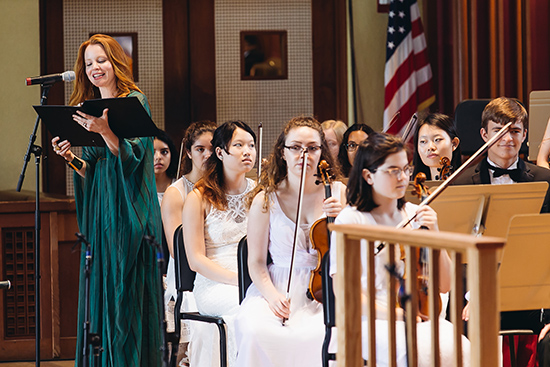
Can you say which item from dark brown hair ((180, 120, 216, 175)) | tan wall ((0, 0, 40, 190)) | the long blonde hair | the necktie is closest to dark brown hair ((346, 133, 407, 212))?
the necktie

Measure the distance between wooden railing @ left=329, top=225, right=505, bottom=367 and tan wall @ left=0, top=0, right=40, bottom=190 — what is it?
12.1 feet

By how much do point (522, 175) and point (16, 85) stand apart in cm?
353

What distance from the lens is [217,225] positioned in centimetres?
323

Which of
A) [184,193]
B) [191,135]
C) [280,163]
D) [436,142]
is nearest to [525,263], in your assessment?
[280,163]

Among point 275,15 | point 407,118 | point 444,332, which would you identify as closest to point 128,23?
point 275,15

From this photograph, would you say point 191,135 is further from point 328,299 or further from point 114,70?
point 328,299

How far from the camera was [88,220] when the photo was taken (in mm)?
2941

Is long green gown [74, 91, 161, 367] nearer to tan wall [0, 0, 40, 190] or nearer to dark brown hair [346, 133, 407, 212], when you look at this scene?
dark brown hair [346, 133, 407, 212]

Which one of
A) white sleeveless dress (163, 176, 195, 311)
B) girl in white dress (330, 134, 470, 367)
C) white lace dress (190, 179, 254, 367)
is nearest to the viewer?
girl in white dress (330, 134, 470, 367)

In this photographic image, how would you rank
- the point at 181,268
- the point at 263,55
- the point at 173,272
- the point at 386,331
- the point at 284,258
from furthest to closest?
the point at 263,55 < the point at 173,272 < the point at 181,268 < the point at 284,258 < the point at 386,331

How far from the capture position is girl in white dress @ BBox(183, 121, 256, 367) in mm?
3090

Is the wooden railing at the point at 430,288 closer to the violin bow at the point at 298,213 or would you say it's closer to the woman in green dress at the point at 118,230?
the violin bow at the point at 298,213

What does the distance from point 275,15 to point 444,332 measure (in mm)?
3657

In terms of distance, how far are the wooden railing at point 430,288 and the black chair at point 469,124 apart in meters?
A: 1.98
